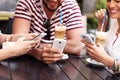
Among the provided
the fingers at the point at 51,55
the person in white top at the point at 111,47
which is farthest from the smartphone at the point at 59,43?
the person in white top at the point at 111,47

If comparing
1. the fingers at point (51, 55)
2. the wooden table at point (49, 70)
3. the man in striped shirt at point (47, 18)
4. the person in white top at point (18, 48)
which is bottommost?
the wooden table at point (49, 70)

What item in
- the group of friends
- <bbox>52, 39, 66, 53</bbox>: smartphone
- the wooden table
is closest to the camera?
the wooden table

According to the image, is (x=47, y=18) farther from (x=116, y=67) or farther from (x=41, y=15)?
(x=116, y=67)

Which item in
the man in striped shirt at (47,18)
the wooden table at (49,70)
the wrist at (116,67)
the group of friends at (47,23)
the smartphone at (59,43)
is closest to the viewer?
the wooden table at (49,70)

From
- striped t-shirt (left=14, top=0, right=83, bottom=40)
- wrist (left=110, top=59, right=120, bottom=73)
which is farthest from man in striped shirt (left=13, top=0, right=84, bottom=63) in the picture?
wrist (left=110, top=59, right=120, bottom=73)

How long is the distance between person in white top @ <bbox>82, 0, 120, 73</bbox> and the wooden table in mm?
73

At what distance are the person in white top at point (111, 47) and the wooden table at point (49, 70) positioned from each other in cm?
7

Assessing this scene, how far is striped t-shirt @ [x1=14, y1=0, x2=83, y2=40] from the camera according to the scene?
202 centimetres

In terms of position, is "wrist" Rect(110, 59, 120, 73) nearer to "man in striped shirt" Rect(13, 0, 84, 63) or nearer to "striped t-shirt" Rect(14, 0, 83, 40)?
"man in striped shirt" Rect(13, 0, 84, 63)

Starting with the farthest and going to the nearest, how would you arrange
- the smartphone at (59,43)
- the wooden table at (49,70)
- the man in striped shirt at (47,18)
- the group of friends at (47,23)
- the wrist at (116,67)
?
the man in striped shirt at (47,18), the group of friends at (47,23), the smartphone at (59,43), the wrist at (116,67), the wooden table at (49,70)

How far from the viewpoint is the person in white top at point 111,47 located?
57.9 inches

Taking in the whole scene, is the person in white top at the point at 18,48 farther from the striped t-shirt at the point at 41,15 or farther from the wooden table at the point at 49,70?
the striped t-shirt at the point at 41,15

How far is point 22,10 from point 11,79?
0.87m

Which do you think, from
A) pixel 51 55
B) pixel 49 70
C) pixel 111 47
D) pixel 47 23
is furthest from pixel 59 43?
pixel 47 23
